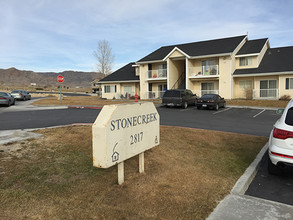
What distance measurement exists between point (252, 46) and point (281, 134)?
1118 inches

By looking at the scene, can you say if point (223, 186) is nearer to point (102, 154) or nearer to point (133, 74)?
point (102, 154)

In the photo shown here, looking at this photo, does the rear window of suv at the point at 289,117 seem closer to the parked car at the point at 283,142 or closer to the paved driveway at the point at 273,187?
the parked car at the point at 283,142

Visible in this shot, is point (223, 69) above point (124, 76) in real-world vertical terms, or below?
below

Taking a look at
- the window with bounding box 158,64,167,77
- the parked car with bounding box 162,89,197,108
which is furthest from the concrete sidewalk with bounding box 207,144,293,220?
the window with bounding box 158,64,167,77

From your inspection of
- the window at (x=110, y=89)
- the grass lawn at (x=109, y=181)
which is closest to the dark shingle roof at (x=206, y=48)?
the window at (x=110, y=89)

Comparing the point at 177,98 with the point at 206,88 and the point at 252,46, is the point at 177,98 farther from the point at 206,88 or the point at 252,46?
the point at 252,46

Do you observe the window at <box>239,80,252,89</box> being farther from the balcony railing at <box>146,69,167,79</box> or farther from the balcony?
the balcony railing at <box>146,69,167,79</box>

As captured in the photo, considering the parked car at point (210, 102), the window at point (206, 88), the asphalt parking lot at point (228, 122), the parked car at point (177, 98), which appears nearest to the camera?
the asphalt parking lot at point (228, 122)

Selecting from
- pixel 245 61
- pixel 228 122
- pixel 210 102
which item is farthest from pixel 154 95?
pixel 228 122

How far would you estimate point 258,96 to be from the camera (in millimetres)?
26375

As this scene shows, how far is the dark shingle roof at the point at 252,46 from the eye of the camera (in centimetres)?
2799

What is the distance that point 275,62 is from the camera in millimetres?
27344

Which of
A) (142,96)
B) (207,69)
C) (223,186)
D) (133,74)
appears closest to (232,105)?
(207,69)

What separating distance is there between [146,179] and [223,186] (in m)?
1.50
